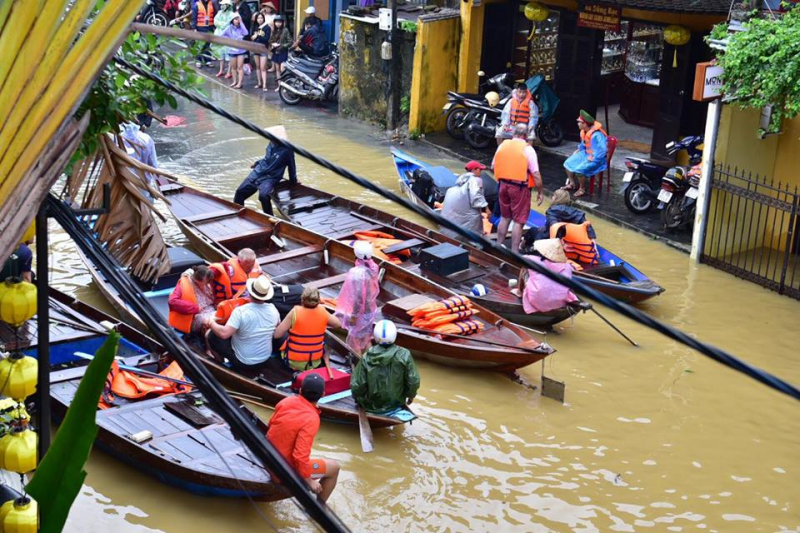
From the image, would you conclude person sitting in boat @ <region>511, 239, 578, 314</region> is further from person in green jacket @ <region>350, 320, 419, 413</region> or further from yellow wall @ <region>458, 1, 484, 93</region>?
yellow wall @ <region>458, 1, 484, 93</region>

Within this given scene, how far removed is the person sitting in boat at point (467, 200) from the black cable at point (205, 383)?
28.3ft

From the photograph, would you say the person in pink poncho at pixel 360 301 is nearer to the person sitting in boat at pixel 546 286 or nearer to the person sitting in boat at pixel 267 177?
the person sitting in boat at pixel 546 286

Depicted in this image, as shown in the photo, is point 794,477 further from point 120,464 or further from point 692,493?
point 120,464

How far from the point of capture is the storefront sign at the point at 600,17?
50.3ft

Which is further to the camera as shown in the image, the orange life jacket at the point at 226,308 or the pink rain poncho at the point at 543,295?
the pink rain poncho at the point at 543,295

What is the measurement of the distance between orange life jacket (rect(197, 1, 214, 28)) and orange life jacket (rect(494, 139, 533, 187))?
45.9ft

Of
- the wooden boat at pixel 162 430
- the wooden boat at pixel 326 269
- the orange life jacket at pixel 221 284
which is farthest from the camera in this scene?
the orange life jacket at pixel 221 284

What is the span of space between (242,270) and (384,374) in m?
2.49

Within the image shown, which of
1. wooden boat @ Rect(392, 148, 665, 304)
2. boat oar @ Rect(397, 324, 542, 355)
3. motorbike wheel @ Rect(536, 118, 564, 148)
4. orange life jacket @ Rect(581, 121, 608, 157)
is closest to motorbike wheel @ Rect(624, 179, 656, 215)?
orange life jacket @ Rect(581, 121, 608, 157)

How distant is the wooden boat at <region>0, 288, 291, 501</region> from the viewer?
285 inches

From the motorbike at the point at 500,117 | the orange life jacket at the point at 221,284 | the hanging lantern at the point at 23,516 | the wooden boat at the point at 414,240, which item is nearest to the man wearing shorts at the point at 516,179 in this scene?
the wooden boat at the point at 414,240

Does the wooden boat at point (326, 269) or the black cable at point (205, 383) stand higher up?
Answer: the black cable at point (205, 383)

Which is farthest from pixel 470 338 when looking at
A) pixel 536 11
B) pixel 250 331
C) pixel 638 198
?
pixel 536 11

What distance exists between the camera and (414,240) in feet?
39.3
